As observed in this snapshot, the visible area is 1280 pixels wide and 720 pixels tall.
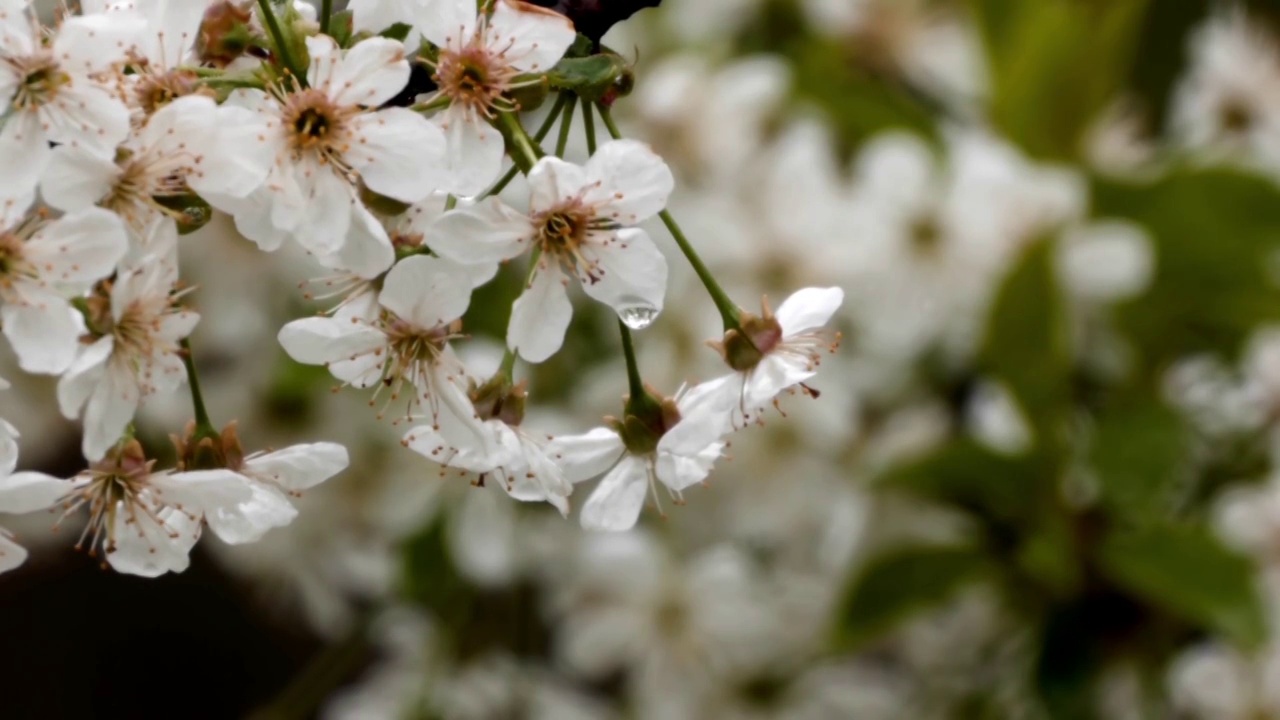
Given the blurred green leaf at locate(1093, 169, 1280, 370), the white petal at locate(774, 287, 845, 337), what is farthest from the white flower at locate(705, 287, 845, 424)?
the blurred green leaf at locate(1093, 169, 1280, 370)

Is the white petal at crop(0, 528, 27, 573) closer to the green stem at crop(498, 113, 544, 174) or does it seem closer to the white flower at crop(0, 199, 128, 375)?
the white flower at crop(0, 199, 128, 375)

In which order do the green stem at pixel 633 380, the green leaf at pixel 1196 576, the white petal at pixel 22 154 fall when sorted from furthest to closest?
the green leaf at pixel 1196 576 < the green stem at pixel 633 380 < the white petal at pixel 22 154

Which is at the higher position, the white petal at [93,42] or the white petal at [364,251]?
the white petal at [93,42]

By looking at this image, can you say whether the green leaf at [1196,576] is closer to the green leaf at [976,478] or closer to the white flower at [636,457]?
the green leaf at [976,478]

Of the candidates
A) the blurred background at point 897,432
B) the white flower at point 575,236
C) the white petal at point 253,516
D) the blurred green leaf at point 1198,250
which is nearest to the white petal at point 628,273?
the white flower at point 575,236

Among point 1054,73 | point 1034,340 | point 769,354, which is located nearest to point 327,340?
point 769,354

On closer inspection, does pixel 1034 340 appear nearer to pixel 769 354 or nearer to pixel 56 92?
pixel 769 354
